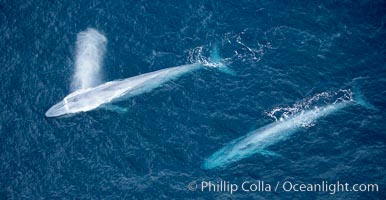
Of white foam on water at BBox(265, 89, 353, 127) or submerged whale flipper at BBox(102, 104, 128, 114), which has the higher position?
white foam on water at BBox(265, 89, 353, 127)

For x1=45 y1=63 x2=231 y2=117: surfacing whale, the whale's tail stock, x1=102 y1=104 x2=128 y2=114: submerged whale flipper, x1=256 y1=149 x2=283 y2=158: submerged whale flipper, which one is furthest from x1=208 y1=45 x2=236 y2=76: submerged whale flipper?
Result: x1=102 y1=104 x2=128 y2=114: submerged whale flipper

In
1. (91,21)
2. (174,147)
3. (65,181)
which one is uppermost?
(91,21)

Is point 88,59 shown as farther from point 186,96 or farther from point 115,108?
point 186,96

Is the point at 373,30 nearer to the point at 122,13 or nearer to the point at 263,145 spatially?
the point at 263,145

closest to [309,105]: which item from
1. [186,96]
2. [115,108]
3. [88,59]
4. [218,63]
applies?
[218,63]

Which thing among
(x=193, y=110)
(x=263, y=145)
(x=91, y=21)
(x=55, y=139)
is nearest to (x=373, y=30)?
(x=263, y=145)

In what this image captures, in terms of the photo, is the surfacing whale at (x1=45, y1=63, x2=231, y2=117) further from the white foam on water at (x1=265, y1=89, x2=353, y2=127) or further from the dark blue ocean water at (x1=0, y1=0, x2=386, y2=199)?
the white foam on water at (x1=265, y1=89, x2=353, y2=127)

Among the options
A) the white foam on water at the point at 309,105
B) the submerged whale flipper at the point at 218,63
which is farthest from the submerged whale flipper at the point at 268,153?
the submerged whale flipper at the point at 218,63
